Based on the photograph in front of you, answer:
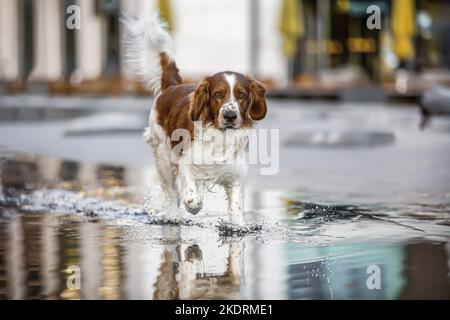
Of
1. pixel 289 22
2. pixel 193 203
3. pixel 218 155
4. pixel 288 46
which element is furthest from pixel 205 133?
pixel 288 46

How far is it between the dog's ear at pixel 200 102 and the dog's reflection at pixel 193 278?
93cm

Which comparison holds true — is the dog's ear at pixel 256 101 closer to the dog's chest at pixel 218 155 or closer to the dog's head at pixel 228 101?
the dog's head at pixel 228 101

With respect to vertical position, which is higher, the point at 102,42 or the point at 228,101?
the point at 102,42

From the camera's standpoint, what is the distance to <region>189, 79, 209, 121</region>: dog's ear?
289 inches

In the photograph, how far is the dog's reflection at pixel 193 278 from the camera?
5.60m

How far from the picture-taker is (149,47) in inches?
345

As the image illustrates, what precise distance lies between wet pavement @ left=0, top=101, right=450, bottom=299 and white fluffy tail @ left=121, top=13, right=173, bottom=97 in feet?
3.22

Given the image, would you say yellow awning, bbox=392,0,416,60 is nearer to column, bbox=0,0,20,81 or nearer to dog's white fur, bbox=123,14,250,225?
column, bbox=0,0,20,81

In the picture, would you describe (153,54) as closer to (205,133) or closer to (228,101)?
(205,133)

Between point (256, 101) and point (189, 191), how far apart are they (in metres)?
0.79

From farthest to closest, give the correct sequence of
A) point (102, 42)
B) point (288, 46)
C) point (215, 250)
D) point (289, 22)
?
point (102, 42) → point (288, 46) → point (289, 22) → point (215, 250)

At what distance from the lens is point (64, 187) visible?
11.2m

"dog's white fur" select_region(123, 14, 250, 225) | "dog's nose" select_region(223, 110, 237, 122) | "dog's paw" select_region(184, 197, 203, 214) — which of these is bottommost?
"dog's paw" select_region(184, 197, 203, 214)

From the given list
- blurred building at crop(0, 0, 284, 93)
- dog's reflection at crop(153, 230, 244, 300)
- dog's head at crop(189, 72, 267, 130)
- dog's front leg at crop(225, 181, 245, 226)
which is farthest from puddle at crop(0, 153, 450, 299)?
blurred building at crop(0, 0, 284, 93)
